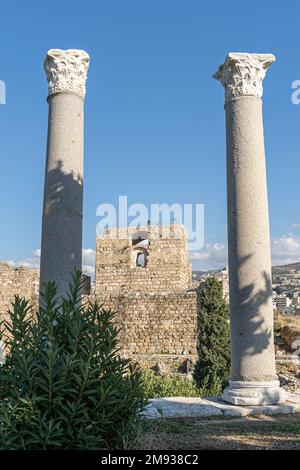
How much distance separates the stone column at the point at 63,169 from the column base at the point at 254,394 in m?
3.26

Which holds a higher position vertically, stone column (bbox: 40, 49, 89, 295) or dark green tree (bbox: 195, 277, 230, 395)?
stone column (bbox: 40, 49, 89, 295)

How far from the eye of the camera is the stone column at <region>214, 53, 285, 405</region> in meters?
8.43

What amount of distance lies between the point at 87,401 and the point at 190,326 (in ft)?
61.4

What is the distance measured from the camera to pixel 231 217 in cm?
904

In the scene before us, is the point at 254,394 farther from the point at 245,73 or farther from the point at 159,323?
the point at 159,323

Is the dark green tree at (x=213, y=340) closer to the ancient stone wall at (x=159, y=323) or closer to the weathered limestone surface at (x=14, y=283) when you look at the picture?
the ancient stone wall at (x=159, y=323)

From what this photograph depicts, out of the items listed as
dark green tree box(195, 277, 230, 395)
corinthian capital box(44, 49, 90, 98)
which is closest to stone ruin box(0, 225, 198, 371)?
dark green tree box(195, 277, 230, 395)

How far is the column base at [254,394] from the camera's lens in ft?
27.0

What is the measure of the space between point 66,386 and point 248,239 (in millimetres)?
4909

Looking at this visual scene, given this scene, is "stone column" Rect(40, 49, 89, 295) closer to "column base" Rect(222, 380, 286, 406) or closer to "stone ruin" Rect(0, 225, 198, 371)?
"column base" Rect(222, 380, 286, 406)

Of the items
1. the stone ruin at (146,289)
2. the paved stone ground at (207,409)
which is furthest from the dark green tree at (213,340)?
the paved stone ground at (207,409)

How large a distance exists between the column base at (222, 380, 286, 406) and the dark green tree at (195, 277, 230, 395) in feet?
17.2
